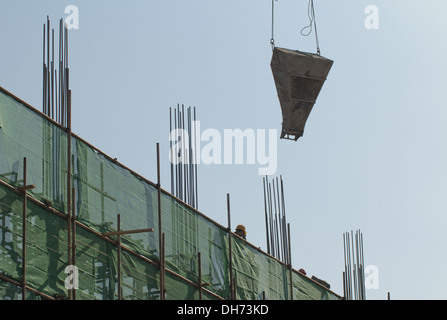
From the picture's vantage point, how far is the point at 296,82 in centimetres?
2148

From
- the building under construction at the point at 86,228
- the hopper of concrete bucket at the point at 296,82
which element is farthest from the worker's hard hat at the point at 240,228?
the hopper of concrete bucket at the point at 296,82

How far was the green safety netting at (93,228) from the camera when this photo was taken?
16.8 meters

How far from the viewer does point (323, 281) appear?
26.9 meters

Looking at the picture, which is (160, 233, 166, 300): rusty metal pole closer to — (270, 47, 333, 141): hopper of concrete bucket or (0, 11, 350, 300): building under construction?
(0, 11, 350, 300): building under construction

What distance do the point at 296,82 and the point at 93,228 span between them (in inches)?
224

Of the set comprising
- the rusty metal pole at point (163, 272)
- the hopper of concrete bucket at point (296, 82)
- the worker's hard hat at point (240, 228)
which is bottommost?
the rusty metal pole at point (163, 272)

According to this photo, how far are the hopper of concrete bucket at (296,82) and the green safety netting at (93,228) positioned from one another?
2.75 meters

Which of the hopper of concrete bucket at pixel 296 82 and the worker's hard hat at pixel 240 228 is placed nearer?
the hopper of concrete bucket at pixel 296 82

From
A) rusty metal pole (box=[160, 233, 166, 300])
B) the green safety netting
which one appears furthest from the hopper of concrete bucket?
rusty metal pole (box=[160, 233, 166, 300])

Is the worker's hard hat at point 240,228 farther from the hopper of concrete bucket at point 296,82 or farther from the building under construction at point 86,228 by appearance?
the hopper of concrete bucket at point 296,82

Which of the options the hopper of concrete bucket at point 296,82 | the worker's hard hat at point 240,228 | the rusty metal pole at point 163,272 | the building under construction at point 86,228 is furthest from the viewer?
the worker's hard hat at point 240,228
